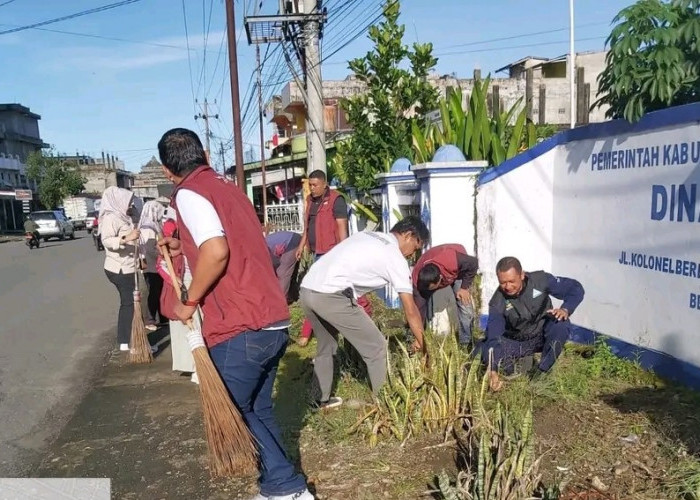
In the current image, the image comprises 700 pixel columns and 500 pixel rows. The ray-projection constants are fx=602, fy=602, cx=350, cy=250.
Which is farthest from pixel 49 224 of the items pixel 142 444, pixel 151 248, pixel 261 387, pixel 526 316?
pixel 261 387

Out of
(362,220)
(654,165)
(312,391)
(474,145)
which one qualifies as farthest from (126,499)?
(362,220)

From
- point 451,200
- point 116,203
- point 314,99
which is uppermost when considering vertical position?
point 314,99

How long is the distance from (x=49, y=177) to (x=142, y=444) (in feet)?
160

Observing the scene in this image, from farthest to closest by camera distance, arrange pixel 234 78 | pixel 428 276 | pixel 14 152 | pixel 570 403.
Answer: pixel 14 152 → pixel 234 78 → pixel 428 276 → pixel 570 403

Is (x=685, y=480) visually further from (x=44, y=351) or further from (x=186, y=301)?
(x=44, y=351)

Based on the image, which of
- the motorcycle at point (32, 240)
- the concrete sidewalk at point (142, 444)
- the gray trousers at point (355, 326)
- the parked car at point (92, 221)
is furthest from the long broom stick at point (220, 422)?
the parked car at point (92, 221)

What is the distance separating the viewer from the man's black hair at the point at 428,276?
15.7 ft

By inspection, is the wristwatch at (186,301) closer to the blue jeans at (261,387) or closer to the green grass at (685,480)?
the blue jeans at (261,387)

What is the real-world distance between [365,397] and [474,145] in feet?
10.6

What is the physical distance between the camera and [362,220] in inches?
368

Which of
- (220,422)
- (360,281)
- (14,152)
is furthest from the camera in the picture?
(14,152)

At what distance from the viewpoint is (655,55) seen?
396 centimetres

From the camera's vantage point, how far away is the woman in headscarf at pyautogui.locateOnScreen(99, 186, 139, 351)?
5730mm

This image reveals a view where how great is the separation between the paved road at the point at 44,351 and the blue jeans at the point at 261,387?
5.80 feet
